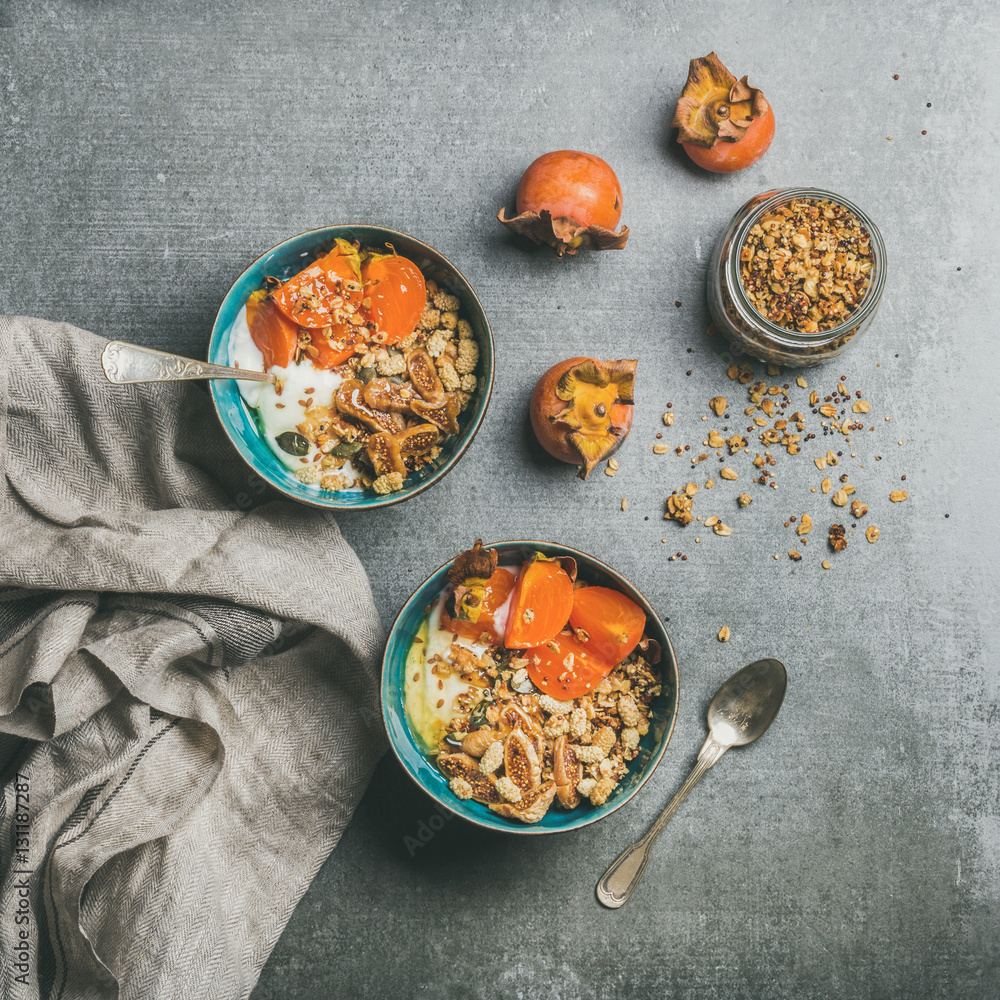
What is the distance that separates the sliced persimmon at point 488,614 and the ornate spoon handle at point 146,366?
1.78ft

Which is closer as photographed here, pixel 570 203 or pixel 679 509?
pixel 570 203

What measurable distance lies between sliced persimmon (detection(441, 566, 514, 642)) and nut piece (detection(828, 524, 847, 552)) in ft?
2.11

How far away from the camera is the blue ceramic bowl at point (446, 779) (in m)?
1.17

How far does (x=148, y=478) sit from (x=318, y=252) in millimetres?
511

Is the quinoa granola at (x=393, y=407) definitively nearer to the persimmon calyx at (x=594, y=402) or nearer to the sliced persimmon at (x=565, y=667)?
the persimmon calyx at (x=594, y=402)

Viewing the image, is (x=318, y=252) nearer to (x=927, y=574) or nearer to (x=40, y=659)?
(x=40, y=659)

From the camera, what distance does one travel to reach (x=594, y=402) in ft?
4.14

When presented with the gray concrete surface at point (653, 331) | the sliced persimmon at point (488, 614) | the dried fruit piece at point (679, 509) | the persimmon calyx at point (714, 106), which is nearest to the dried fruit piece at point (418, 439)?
the gray concrete surface at point (653, 331)

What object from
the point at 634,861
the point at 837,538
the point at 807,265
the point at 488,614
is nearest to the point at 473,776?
the point at 488,614

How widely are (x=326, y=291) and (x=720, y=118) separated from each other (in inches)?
30.7

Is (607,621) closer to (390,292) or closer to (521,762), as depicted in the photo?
(521,762)

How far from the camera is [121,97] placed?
1385mm

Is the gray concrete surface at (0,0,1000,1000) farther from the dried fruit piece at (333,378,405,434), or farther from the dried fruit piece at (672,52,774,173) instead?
the dried fruit piece at (333,378,405,434)

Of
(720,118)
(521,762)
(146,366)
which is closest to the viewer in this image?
(146,366)
